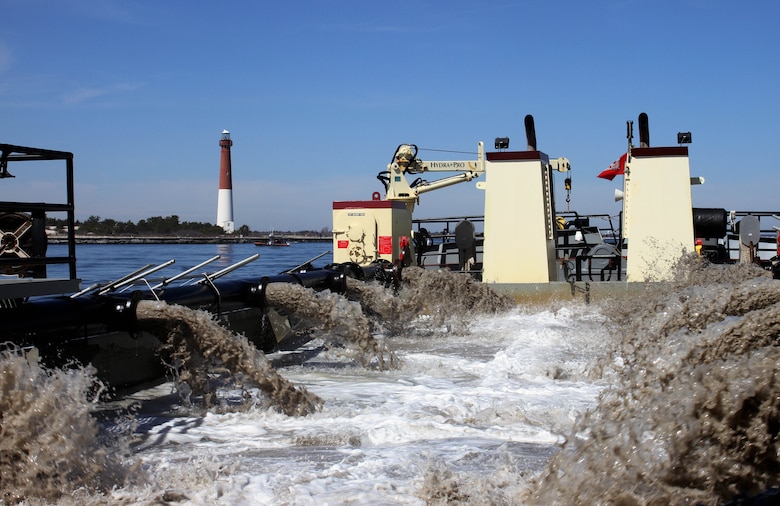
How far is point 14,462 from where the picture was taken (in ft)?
14.3

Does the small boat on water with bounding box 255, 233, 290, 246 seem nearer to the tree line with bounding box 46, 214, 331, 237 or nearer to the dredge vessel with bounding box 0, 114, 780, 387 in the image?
the tree line with bounding box 46, 214, 331, 237

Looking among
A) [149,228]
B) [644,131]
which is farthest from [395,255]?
[149,228]

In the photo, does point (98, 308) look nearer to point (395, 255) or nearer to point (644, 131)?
point (395, 255)

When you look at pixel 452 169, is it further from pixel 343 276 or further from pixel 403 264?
pixel 343 276

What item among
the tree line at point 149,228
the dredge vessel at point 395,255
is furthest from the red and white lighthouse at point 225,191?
the dredge vessel at point 395,255

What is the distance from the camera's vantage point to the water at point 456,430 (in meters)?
3.58

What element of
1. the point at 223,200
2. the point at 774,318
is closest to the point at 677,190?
the point at 774,318

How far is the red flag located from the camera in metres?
16.8

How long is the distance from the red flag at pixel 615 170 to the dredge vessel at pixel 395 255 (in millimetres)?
122

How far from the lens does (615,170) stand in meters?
17.5

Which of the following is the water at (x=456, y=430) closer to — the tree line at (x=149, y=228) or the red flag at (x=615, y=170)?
the red flag at (x=615, y=170)

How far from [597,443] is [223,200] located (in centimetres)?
7666

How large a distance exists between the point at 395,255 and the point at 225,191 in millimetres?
65568

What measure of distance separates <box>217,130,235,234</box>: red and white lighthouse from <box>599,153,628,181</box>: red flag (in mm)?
60087
